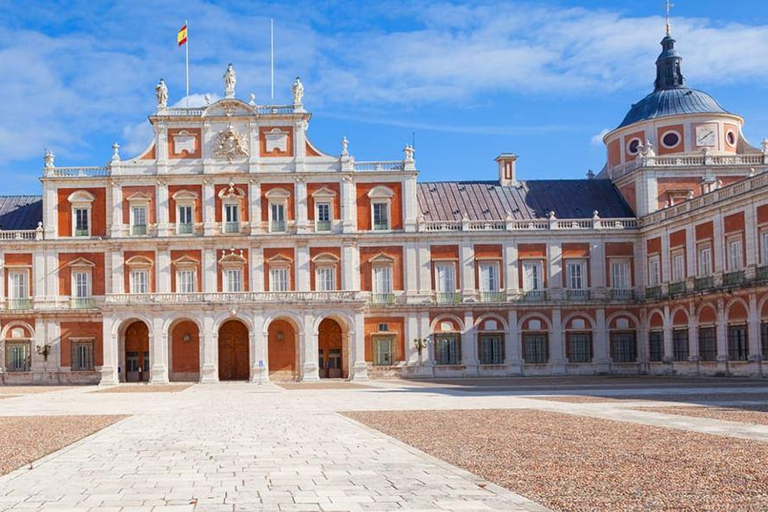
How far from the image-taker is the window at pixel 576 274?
198 feet

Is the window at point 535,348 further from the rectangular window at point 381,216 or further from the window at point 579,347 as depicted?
the rectangular window at point 381,216

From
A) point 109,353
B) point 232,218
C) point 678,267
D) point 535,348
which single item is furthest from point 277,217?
point 678,267

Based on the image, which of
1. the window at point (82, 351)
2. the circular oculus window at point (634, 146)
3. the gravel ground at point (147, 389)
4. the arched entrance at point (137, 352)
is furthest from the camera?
the circular oculus window at point (634, 146)

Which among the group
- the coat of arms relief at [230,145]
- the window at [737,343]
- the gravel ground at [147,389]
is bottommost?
the gravel ground at [147,389]

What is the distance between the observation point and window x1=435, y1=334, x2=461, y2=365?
5953cm

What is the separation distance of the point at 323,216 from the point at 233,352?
9.21 metres

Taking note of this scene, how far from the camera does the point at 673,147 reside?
62250 millimetres

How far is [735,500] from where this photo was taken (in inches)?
450

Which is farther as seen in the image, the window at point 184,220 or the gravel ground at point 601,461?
the window at point 184,220

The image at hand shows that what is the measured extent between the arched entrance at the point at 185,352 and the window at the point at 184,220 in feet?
16.6

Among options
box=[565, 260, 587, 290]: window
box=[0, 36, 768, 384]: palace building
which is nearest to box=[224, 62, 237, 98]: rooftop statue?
box=[0, 36, 768, 384]: palace building

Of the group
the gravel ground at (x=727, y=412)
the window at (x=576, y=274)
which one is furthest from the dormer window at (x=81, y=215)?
the gravel ground at (x=727, y=412)

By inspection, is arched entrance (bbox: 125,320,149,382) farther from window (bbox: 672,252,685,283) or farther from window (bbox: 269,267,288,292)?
window (bbox: 672,252,685,283)

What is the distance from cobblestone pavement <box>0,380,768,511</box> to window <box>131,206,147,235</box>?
100ft
